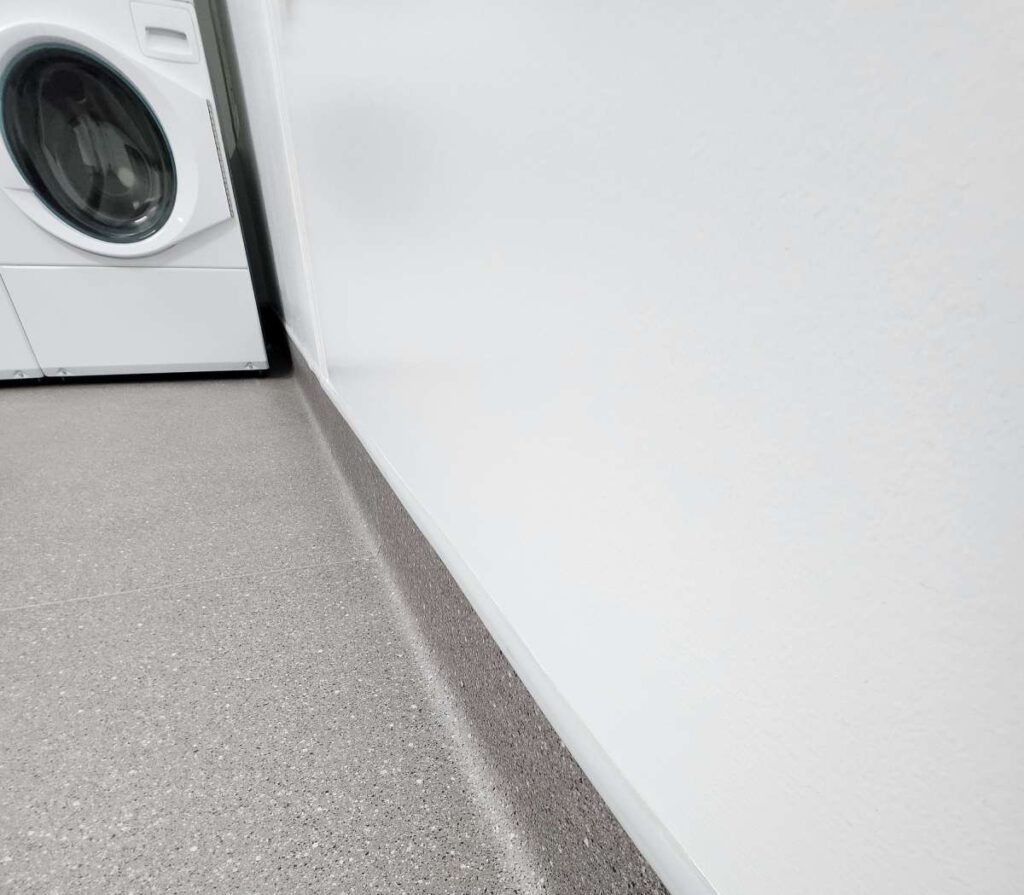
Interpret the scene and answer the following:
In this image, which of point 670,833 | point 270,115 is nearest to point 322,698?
point 670,833

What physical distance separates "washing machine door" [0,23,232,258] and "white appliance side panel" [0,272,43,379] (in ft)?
0.78

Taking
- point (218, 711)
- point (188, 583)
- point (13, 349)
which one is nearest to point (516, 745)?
point (218, 711)

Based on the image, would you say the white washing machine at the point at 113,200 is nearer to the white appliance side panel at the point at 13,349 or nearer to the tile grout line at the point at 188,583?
the white appliance side panel at the point at 13,349

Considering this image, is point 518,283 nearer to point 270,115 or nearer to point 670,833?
point 670,833

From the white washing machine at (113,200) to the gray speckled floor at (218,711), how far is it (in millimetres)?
673

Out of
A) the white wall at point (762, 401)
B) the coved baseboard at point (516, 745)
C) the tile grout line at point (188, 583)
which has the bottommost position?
the tile grout line at point (188, 583)

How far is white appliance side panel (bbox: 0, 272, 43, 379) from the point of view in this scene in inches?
51.8

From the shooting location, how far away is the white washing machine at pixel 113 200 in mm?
1176

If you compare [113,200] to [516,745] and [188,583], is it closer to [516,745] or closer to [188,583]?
[188,583]

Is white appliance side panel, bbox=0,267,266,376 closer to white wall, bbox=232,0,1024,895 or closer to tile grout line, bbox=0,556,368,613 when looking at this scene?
tile grout line, bbox=0,556,368,613

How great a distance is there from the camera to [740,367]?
0.60 feet

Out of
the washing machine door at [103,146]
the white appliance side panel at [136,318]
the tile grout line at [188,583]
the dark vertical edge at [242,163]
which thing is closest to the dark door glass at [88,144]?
the washing machine door at [103,146]

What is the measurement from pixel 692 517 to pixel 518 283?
0.17 m

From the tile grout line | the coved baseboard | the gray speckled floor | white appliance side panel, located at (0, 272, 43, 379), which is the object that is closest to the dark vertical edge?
white appliance side panel, located at (0, 272, 43, 379)
